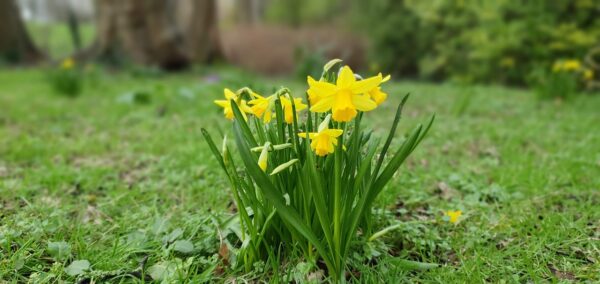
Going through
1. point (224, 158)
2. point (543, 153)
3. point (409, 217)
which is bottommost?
point (543, 153)

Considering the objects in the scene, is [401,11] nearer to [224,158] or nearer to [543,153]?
[543,153]

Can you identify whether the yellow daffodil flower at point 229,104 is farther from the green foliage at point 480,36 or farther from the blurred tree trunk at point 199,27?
the blurred tree trunk at point 199,27

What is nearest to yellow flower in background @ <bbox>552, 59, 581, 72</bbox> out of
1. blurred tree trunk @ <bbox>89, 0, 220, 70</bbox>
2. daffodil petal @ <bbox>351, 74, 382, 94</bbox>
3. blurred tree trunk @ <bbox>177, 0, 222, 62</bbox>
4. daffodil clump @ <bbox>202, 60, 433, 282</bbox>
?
daffodil clump @ <bbox>202, 60, 433, 282</bbox>

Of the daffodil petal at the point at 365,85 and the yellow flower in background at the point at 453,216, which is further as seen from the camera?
the yellow flower in background at the point at 453,216

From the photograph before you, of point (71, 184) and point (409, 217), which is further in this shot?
point (71, 184)

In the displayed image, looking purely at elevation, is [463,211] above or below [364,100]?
below

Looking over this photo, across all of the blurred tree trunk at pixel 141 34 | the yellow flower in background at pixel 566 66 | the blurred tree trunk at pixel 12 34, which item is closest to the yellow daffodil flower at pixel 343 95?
the yellow flower in background at pixel 566 66

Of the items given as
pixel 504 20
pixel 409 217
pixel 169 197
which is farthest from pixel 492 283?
pixel 504 20
